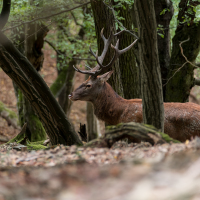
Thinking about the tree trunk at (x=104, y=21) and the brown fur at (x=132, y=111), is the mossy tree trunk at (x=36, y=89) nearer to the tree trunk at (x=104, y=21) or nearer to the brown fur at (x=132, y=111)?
the brown fur at (x=132, y=111)

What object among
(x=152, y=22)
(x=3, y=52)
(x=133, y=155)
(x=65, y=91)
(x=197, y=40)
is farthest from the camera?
(x=65, y=91)

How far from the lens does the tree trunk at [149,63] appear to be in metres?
4.62

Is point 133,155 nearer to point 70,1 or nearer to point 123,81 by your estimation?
point 123,81

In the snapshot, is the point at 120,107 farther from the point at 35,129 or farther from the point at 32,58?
the point at 32,58

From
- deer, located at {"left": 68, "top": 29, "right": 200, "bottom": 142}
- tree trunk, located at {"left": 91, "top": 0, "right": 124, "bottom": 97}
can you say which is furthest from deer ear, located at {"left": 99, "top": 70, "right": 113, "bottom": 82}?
tree trunk, located at {"left": 91, "top": 0, "right": 124, "bottom": 97}

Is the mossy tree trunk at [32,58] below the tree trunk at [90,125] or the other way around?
the other way around

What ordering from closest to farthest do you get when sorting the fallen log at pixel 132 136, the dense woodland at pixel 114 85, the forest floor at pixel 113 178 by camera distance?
the forest floor at pixel 113 178, the dense woodland at pixel 114 85, the fallen log at pixel 132 136

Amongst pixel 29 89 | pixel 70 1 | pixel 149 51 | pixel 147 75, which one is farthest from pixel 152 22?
pixel 70 1

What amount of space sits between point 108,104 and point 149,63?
317cm

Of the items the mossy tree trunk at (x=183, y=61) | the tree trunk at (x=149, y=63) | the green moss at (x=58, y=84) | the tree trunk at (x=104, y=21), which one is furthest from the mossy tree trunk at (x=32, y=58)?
the tree trunk at (x=149, y=63)

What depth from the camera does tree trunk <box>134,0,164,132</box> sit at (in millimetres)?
4621

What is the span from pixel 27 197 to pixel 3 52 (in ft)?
13.9

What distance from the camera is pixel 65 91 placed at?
14672 millimetres

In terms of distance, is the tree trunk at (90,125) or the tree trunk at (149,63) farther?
the tree trunk at (90,125)
